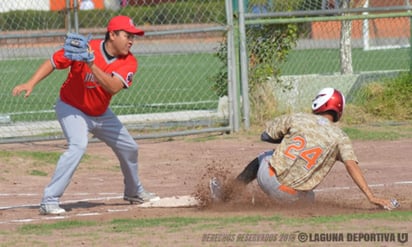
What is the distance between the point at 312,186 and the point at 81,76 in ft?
7.30

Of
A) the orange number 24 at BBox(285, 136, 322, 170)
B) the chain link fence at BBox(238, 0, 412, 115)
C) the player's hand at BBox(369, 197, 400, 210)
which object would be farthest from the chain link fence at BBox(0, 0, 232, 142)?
the player's hand at BBox(369, 197, 400, 210)

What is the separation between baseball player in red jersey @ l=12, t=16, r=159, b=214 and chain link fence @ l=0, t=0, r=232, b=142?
3820mm

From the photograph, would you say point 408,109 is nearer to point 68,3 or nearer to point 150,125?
point 150,125

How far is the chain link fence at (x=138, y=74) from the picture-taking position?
14.1 m

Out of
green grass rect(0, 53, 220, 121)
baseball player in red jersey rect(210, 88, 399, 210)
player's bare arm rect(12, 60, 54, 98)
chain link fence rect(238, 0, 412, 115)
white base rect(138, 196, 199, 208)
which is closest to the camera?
baseball player in red jersey rect(210, 88, 399, 210)

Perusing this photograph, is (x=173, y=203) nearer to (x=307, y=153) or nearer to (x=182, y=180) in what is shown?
(x=307, y=153)

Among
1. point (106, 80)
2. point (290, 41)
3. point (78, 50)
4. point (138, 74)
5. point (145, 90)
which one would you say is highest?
point (78, 50)

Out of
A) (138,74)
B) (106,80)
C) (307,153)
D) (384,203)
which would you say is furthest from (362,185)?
(138,74)

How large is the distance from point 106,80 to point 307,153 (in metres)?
1.78

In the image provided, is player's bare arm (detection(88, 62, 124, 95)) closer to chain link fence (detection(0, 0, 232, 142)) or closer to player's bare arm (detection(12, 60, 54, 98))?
player's bare arm (detection(12, 60, 54, 98))

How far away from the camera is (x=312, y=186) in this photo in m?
8.46

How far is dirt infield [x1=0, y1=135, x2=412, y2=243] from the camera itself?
29.0 feet

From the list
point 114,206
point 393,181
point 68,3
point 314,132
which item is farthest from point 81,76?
point 68,3

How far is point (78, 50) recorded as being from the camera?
847 cm
